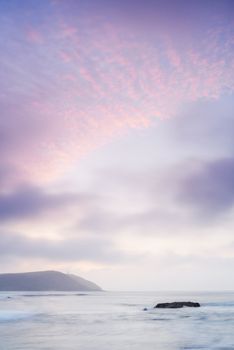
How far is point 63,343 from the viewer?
98.0 feet

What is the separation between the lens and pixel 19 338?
105 feet

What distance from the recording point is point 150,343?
30.1 metres

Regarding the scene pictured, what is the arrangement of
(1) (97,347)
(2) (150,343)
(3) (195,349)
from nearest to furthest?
(3) (195,349) → (1) (97,347) → (2) (150,343)

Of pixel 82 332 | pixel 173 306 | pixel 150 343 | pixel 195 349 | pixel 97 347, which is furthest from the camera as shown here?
pixel 173 306

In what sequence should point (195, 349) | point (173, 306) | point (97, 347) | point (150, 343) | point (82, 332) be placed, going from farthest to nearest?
point (173, 306)
point (82, 332)
point (150, 343)
point (97, 347)
point (195, 349)

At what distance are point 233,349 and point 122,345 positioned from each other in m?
7.57

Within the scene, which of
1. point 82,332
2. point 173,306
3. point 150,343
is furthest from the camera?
point 173,306

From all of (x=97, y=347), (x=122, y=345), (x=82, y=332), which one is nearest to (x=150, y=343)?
(x=122, y=345)

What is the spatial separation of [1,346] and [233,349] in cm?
1511

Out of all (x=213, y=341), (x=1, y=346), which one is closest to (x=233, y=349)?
(x=213, y=341)

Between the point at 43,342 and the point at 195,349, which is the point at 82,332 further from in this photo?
the point at 195,349

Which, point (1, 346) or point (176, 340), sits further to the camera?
point (176, 340)

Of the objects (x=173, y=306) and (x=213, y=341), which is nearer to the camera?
(x=213, y=341)

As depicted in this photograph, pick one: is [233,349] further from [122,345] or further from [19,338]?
[19,338]
